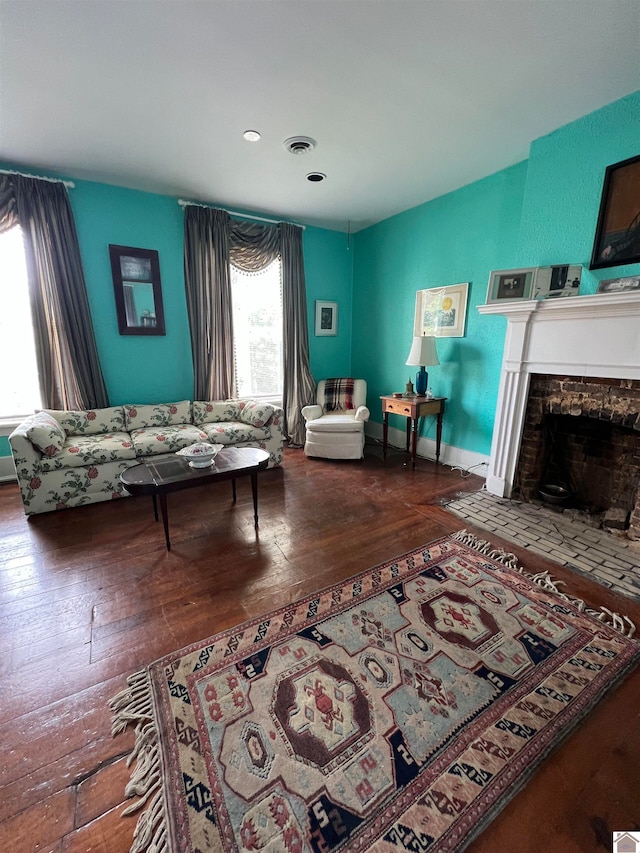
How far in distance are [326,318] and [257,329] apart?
3.21ft

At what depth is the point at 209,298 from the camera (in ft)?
12.2

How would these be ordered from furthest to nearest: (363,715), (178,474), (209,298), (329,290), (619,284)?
(329,290) < (209,298) < (178,474) < (619,284) < (363,715)

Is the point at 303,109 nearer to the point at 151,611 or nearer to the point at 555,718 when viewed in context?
the point at 151,611

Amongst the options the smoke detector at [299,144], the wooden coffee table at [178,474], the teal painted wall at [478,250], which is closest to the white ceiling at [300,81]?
the smoke detector at [299,144]

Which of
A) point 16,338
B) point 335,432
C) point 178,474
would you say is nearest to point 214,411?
point 335,432

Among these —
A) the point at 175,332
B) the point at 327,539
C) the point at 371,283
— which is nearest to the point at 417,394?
the point at 371,283

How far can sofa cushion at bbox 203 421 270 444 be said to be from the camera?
11.1 ft

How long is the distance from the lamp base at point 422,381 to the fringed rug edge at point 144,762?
10.5ft

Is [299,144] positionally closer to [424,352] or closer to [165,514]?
[424,352]

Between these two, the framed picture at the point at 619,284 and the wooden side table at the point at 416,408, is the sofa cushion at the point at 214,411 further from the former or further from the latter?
the framed picture at the point at 619,284

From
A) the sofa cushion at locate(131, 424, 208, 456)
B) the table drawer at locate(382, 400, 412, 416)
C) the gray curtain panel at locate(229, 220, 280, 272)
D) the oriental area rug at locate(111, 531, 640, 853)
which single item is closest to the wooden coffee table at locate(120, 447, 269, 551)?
the sofa cushion at locate(131, 424, 208, 456)

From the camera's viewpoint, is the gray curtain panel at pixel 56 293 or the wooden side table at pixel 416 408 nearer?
the gray curtain panel at pixel 56 293

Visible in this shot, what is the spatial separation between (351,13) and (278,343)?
3059 mm

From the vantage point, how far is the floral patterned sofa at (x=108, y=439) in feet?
8.52
